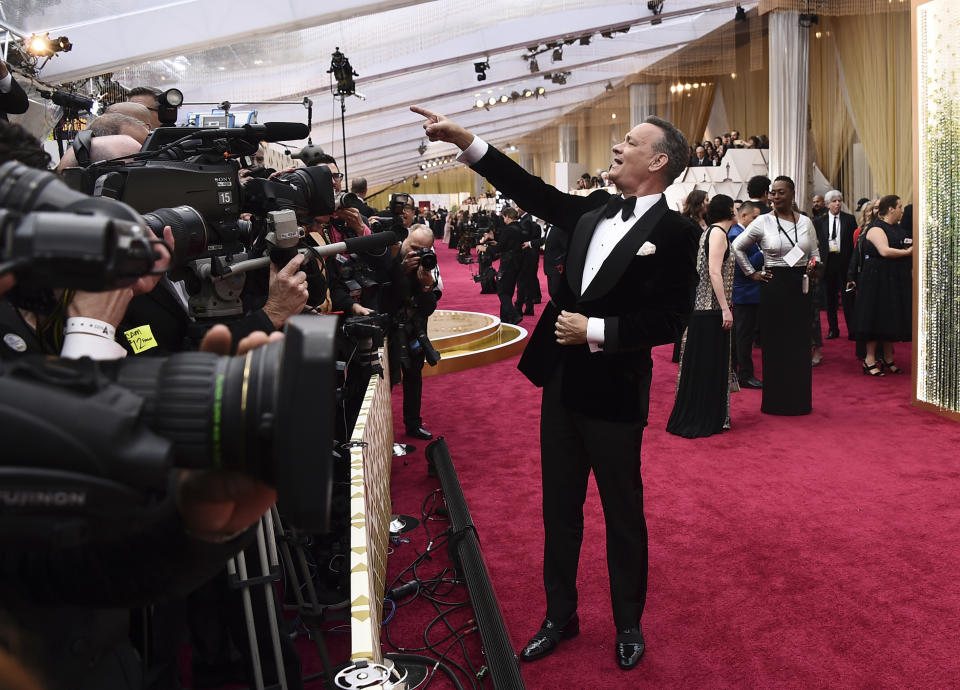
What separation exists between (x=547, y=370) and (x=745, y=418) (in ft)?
10.1

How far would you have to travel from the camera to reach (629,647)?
2.38 metres

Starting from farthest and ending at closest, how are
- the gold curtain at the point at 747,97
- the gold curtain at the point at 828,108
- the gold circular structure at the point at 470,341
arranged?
the gold curtain at the point at 747,97 → the gold curtain at the point at 828,108 → the gold circular structure at the point at 470,341

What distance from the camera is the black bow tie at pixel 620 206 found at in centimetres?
236

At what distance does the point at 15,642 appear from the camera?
2.63 ft

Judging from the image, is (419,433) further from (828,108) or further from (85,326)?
(828,108)

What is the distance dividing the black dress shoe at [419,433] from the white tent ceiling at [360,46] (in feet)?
14.2

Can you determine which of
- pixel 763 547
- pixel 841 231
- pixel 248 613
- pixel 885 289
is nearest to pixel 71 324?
pixel 248 613

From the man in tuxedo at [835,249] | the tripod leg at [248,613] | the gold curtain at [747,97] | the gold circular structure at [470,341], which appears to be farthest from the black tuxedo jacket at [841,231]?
the tripod leg at [248,613]

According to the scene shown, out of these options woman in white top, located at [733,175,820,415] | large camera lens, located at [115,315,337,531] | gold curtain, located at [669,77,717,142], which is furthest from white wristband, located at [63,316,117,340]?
gold curtain, located at [669,77,717,142]

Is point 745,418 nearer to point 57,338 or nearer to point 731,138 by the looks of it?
point 57,338

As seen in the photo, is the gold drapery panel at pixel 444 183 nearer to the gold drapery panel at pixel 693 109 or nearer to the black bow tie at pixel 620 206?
the gold drapery panel at pixel 693 109

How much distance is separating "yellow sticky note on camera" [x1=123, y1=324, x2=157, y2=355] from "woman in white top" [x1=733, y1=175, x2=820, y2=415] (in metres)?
4.36

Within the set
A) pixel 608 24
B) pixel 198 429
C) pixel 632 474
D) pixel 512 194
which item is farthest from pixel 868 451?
pixel 608 24

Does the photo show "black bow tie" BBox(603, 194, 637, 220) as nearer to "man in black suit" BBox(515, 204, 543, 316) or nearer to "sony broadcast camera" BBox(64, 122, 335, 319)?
"sony broadcast camera" BBox(64, 122, 335, 319)
